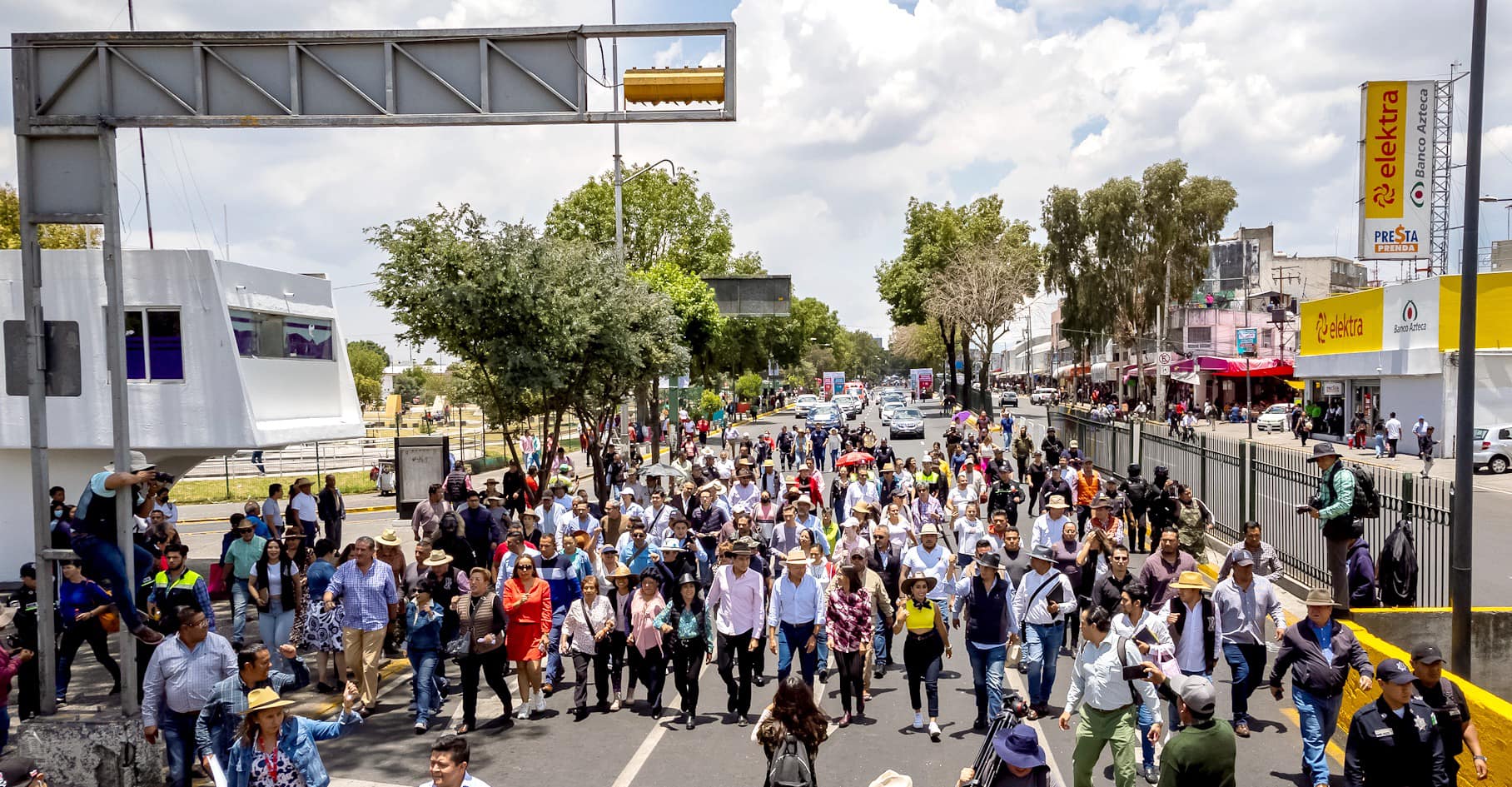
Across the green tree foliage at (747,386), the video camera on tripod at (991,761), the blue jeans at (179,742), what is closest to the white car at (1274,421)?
the green tree foliage at (747,386)

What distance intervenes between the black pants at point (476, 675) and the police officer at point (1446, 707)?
21.1ft

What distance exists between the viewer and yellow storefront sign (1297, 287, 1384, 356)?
34719 mm

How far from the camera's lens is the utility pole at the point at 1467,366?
26.1 feet

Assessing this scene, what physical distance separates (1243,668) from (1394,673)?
→ 112 inches

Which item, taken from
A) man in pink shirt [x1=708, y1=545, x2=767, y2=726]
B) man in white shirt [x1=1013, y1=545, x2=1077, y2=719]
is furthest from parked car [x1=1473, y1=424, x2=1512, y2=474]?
man in pink shirt [x1=708, y1=545, x2=767, y2=726]

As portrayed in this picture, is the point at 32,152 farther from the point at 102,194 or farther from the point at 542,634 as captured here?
the point at 542,634

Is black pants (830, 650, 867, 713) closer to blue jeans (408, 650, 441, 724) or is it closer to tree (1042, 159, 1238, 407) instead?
blue jeans (408, 650, 441, 724)

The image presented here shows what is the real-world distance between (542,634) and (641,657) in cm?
94

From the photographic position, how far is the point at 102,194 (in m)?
6.89

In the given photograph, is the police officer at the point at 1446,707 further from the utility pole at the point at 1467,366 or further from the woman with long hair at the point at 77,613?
the woman with long hair at the point at 77,613

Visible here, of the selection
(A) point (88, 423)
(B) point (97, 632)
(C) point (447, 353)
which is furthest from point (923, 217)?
(B) point (97, 632)

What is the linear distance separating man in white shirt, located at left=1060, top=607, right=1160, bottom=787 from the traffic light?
4613mm

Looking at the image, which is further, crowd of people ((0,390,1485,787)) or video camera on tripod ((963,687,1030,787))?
crowd of people ((0,390,1485,787))

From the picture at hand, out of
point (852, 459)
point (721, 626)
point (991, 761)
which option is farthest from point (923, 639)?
point (852, 459)
